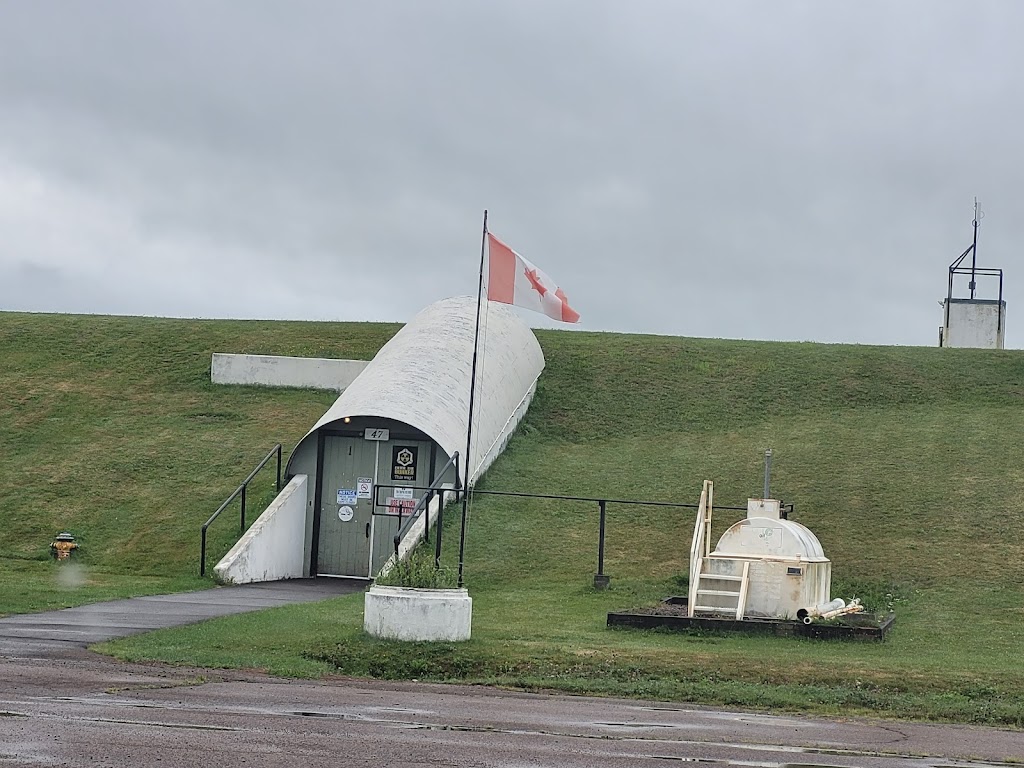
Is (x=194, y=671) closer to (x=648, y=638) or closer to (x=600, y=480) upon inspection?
(x=648, y=638)

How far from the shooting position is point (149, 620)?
675 inches

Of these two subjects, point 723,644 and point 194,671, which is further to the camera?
point 723,644

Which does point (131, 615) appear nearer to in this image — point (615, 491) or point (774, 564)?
point (774, 564)

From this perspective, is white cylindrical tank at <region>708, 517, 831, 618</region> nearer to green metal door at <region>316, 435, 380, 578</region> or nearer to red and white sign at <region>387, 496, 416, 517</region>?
red and white sign at <region>387, 496, 416, 517</region>

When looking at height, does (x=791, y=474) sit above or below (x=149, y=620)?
above

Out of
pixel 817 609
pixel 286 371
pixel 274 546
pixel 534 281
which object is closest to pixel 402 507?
pixel 274 546

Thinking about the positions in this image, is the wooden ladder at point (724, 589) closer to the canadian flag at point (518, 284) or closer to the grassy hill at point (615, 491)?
the grassy hill at point (615, 491)

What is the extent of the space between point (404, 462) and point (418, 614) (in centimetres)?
1151

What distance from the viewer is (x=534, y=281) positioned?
20.3 metres

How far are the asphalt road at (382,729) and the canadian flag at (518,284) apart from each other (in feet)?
26.9

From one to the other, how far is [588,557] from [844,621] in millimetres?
6672

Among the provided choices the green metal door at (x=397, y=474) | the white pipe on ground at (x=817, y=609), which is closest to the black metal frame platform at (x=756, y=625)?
the white pipe on ground at (x=817, y=609)

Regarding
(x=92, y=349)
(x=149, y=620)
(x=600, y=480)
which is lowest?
(x=149, y=620)

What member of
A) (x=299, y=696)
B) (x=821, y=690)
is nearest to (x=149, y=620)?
(x=299, y=696)
